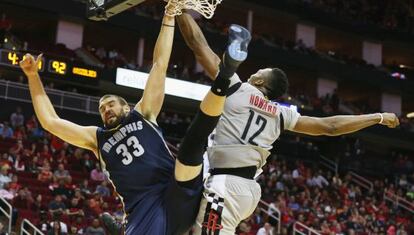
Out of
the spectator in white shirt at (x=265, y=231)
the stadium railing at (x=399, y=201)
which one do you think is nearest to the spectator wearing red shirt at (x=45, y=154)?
the spectator in white shirt at (x=265, y=231)

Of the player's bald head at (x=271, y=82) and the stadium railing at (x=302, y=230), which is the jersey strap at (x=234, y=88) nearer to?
the player's bald head at (x=271, y=82)

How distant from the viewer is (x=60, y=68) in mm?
22453

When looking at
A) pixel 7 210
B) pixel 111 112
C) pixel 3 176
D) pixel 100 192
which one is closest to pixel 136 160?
pixel 111 112

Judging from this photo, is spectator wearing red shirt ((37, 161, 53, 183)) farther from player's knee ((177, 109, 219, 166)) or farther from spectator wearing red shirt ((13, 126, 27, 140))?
player's knee ((177, 109, 219, 166))

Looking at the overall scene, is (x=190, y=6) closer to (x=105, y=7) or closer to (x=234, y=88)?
(x=234, y=88)

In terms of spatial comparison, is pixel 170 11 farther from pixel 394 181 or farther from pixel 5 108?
pixel 394 181

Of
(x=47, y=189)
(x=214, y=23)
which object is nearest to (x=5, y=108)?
(x=47, y=189)

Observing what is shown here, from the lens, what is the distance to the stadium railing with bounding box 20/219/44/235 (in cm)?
1428

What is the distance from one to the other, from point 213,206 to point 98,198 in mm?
12074

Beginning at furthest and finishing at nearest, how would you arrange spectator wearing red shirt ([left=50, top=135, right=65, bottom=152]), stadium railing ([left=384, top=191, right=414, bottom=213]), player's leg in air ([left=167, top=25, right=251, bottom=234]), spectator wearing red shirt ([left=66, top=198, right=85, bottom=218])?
1. stadium railing ([left=384, top=191, right=414, bottom=213])
2. spectator wearing red shirt ([left=50, top=135, right=65, bottom=152])
3. spectator wearing red shirt ([left=66, top=198, right=85, bottom=218])
4. player's leg in air ([left=167, top=25, right=251, bottom=234])

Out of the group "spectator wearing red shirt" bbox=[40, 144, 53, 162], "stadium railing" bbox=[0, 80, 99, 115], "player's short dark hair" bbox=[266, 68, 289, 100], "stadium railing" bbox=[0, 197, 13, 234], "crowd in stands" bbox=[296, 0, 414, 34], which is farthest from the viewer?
"crowd in stands" bbox=[296, 0, 414, 34]

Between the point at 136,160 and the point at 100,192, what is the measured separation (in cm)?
1261

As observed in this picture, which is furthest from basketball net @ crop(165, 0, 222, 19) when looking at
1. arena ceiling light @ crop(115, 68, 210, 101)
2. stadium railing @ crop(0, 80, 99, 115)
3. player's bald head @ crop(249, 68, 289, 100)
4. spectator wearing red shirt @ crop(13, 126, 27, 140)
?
arena ceiling light @ crop(115, 68, 210, 101)

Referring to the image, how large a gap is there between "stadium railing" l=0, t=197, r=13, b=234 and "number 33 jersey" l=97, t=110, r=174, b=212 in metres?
9.63
